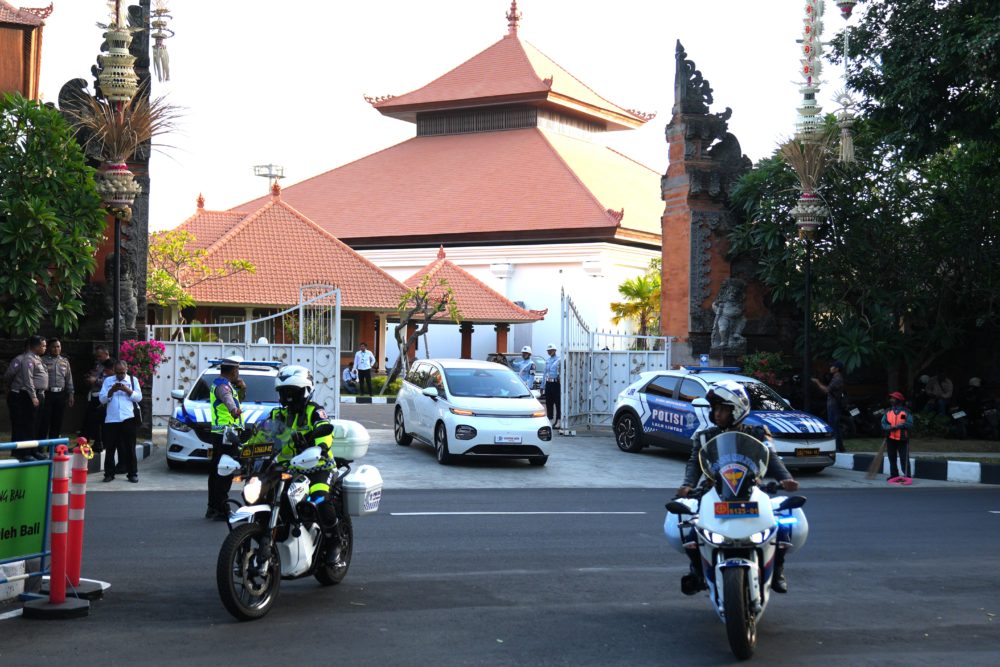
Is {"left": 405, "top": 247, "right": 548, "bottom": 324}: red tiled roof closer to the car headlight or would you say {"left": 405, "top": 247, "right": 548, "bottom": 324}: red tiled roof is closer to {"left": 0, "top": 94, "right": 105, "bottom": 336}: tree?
{"left": 0, "top": 94, "right": 105, "bottom": 336}: tree

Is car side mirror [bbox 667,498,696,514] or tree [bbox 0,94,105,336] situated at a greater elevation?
tree [bbox 0,94,105,336]

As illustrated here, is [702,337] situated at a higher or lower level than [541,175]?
lower

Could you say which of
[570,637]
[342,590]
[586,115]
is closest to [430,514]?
[342,590]

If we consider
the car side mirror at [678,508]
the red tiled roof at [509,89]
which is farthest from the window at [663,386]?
the red tiled roof at [509,89]

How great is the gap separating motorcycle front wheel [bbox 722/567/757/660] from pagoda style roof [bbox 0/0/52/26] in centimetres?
2869

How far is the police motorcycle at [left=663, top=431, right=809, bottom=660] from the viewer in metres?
6.58

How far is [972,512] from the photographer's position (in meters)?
13.7

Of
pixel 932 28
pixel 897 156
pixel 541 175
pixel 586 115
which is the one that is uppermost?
pixel 586 115

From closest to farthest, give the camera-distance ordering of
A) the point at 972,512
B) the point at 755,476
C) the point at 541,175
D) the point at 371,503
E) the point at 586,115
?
the point at 755,476 < the point at 371,503 < the point at 972,512 < the point at 541,175 < the point at 586,115

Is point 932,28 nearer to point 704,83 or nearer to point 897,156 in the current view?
point 897,156

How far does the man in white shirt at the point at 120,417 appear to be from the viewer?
48.8 ft

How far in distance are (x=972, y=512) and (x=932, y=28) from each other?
26.8 ft

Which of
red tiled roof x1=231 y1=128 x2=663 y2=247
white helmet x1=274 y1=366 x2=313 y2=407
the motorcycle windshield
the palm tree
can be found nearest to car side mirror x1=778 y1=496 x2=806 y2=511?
the motorcycle windshield

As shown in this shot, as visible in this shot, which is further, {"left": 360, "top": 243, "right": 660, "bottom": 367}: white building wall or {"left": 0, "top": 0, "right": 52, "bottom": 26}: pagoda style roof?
{"left": 360, "top": 243, "right": 660, "bottom": 367}: white building wall
